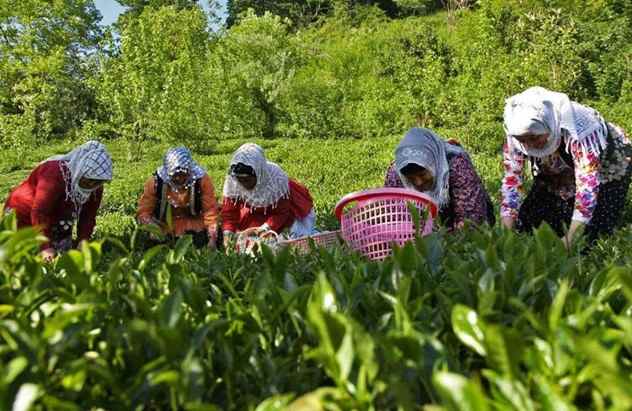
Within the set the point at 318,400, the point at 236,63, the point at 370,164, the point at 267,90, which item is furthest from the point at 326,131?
the point at 318,400

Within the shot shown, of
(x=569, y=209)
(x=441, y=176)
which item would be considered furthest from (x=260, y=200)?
(x=569, y=209)

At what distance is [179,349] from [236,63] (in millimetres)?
21602

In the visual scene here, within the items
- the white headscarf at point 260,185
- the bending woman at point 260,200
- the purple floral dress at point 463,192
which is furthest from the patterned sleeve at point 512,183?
the white headscarf at point 260,185

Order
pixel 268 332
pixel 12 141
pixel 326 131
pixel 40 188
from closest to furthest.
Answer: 1. pixel 268 332
2. pixel 40 188
3. pixel 12 141
4. pixel 326 131

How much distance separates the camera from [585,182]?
2959 mm

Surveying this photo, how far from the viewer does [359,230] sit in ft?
9.19

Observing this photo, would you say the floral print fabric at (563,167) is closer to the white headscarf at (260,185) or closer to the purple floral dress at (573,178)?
the purple floral dress at (573,178)

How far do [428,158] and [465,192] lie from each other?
1.04 feet

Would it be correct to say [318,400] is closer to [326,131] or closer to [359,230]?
[359,230]

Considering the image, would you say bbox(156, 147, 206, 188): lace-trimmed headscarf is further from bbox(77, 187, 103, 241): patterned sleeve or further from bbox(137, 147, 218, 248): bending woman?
bbox(77, 187, 103, 241): patterned sleeve

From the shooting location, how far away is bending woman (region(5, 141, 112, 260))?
3947 mm

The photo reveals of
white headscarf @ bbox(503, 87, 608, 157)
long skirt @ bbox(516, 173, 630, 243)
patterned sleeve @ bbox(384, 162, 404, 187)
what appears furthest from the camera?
patterned sleeve @ bbox(384, 162, 404, 187)

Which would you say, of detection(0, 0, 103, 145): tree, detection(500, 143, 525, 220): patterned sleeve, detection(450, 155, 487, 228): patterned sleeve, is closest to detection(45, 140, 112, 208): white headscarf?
detection(450, 155, 487, 228): patterned sleeve

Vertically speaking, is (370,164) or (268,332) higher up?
(268,332)
